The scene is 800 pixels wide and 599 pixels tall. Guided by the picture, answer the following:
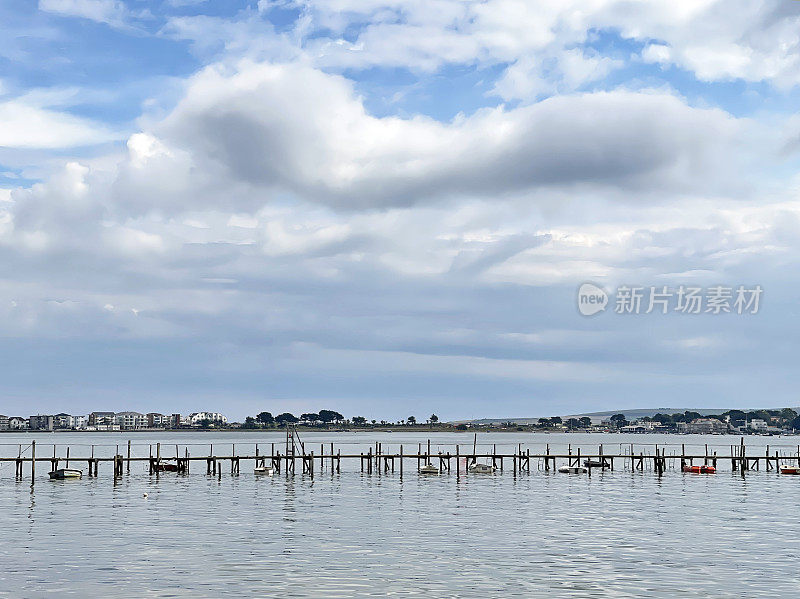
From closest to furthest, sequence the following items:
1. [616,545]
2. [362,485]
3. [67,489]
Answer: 1. [616,545]
2. [67,489]
3. [362,485]

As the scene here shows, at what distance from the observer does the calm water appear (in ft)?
146

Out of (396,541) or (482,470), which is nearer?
(396,541)

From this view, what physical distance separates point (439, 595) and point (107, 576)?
17.3 metres

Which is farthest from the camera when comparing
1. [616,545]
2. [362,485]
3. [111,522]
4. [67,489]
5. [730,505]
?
[362,485]

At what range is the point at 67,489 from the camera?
10238 centimetres

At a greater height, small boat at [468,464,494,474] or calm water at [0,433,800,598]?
calm water at [0,433,800,598]

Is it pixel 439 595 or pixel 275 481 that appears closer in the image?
pixel 439 595

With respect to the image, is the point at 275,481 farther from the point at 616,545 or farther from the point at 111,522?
the point at 616,545

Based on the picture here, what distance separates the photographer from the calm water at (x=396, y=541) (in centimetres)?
4459

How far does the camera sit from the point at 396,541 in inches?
2371

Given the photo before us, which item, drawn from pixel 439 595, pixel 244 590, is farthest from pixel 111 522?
pixel 439 595

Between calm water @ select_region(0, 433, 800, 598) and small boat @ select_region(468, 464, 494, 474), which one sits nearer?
calm water @ select_region(0, 433, 800, 598)

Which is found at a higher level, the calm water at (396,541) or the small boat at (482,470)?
the calm water at (396,541)

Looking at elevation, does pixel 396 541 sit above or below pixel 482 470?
above
